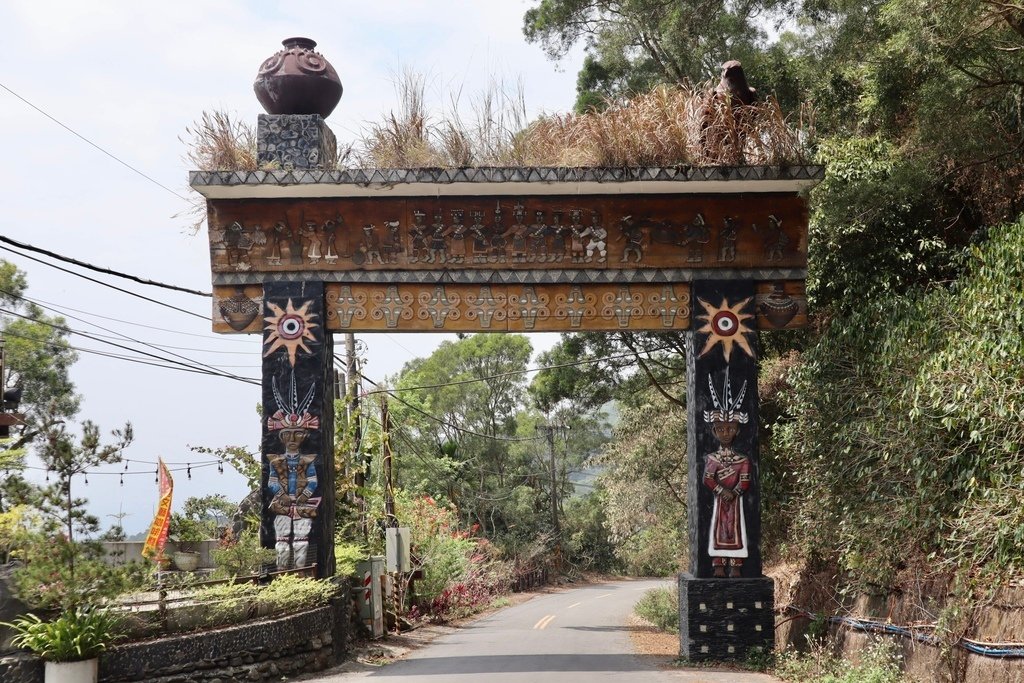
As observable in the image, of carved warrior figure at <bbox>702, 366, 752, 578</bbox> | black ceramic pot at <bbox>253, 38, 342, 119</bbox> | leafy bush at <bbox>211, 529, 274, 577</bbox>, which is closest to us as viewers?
leafy bush at <bbox>211, 529, 274, 577</bbox>

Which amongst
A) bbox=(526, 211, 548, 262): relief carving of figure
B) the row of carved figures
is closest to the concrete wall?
the row of carved figures

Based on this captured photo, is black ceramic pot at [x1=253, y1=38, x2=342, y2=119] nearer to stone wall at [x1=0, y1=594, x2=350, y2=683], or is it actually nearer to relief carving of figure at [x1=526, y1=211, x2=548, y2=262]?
relief carving of figure at [x1=526, y1=211, x2=548, y2=262]

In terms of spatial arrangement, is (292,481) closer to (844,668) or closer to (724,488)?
(724,488)

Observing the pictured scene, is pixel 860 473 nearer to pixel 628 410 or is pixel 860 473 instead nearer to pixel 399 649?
pixel 399 649

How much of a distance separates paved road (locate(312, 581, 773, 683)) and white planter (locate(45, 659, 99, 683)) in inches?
98.7

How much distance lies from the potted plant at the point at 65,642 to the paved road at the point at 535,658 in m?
2.46

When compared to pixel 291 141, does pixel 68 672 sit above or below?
below

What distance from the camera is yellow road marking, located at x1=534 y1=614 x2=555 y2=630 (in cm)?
2023

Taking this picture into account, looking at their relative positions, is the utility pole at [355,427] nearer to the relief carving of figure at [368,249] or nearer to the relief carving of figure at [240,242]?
the relief carving of figure at [368,249]

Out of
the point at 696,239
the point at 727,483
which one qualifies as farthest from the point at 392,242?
the point at 727,483

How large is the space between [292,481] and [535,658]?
158 inches

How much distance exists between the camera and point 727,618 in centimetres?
1174

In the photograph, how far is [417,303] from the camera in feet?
40.8

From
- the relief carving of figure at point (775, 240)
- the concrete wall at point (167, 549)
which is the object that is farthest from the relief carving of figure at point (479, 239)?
the concrete wall at point (167, 549)
